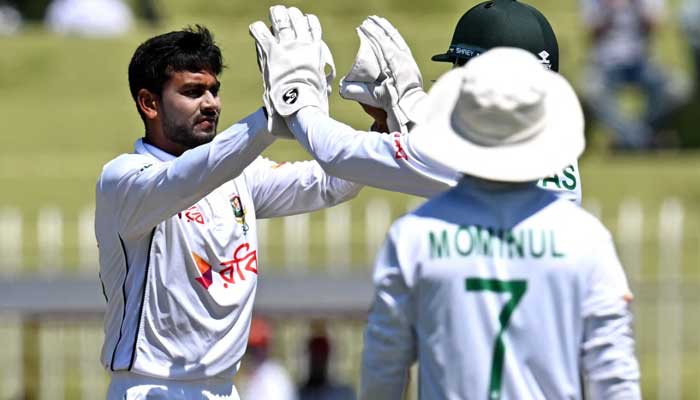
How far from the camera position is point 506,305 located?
3734 mm

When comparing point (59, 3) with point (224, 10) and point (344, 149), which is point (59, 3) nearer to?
point (224, 10)

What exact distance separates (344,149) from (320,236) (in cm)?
727

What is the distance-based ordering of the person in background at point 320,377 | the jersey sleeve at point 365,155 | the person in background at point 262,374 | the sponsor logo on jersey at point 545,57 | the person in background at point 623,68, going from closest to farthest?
the jersey sleeve at point 365,155 → the sponsor logo on jersey at point 545,57 → the person in background at point 262,374 → the person in background at point 320,377 → the person in background at point 623,68

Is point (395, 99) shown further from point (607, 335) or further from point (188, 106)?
point (607, 335)

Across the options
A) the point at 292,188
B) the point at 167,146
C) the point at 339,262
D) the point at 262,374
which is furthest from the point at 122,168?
the point at 339,262

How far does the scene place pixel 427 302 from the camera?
3.76 meters

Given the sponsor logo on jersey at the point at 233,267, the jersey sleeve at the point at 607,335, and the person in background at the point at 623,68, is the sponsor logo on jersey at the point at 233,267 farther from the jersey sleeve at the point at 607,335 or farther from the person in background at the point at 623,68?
the person in background at the point at 623,68

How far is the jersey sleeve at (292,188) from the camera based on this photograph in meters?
5.31

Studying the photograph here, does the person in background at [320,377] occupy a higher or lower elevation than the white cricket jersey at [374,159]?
lower

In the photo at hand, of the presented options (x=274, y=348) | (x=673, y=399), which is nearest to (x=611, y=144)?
(x=673, y=399)

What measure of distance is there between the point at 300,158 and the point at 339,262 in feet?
Result: 3.16

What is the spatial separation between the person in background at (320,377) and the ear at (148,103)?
532 cm

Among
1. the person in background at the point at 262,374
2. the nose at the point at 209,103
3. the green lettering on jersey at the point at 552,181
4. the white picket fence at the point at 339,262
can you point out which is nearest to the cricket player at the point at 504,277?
the green lettering on jersey at the point at 552,181

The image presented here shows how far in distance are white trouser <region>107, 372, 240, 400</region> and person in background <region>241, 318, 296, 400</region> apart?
16.8 feet
